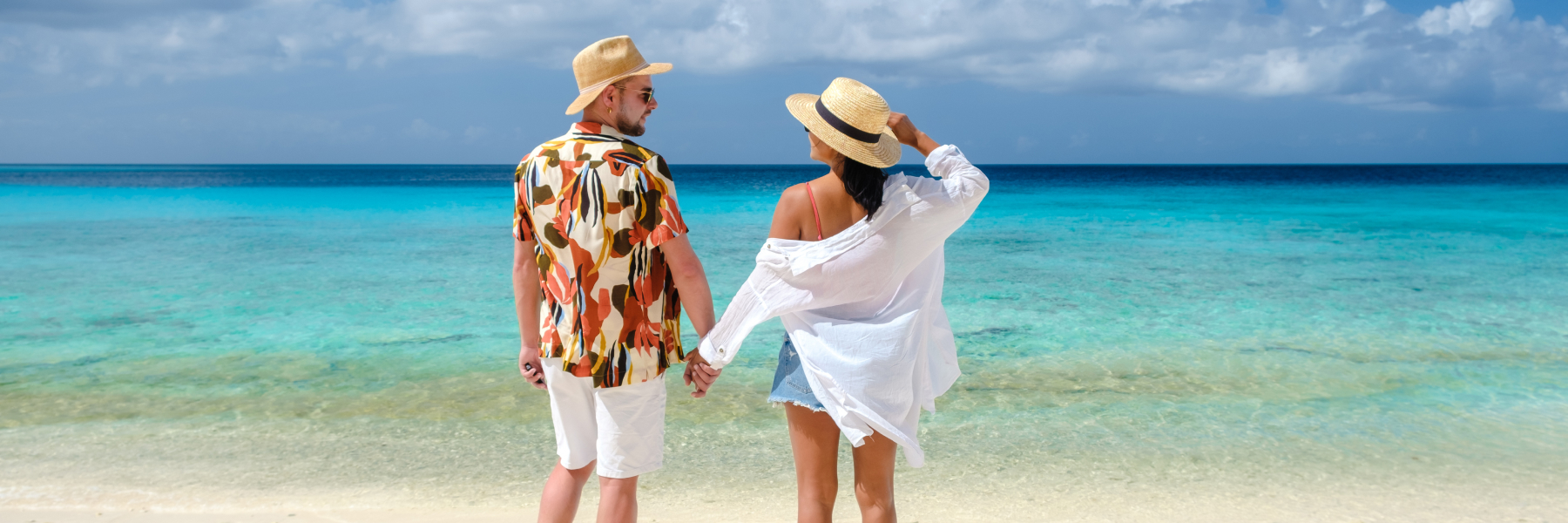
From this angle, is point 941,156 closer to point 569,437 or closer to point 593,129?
point 593,129

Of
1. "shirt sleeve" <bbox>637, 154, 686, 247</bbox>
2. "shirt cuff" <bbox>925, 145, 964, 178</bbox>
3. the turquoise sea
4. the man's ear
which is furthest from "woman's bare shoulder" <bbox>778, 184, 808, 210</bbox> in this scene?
the turquoise sea

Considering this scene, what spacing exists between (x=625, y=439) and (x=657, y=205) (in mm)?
600

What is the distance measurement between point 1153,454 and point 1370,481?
31.0 inches

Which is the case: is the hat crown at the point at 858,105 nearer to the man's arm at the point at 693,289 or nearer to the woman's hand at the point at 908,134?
the woman's hand at the point at 908,134

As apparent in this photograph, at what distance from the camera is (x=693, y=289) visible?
2.12m

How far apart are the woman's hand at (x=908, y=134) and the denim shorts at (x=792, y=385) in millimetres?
563

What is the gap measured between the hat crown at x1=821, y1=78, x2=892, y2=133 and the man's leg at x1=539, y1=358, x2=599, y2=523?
0.88m

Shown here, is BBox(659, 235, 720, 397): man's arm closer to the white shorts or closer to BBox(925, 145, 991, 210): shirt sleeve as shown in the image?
the white shorts

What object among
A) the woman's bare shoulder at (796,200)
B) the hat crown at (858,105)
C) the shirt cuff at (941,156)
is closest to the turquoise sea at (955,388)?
the shirt cuff at (941,156)

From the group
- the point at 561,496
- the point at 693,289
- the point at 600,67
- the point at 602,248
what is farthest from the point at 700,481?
the point at 600,67

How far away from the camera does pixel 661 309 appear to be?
7.23ft

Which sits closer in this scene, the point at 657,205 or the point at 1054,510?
the point at 657,205

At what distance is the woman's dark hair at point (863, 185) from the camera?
2014 mm

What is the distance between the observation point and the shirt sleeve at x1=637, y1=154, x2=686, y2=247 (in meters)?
2.01
